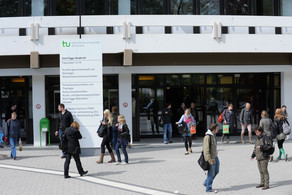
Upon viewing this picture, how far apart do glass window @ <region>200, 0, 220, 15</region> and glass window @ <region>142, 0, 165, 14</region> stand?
1839 millimetres

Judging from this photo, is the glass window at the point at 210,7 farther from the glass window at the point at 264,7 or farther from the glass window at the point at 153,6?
the glass window at the point at 264,7

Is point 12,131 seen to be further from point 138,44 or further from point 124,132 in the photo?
point 138,44

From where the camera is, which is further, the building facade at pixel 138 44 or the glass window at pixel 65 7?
the glass window at pixel 65 7

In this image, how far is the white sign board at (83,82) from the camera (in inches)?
552

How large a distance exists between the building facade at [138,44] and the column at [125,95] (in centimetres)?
4

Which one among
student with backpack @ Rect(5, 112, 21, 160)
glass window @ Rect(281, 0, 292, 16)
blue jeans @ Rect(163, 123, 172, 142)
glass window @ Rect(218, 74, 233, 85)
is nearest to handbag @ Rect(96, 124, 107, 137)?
student with backpack @ Rect(5, 112, 21, 160)

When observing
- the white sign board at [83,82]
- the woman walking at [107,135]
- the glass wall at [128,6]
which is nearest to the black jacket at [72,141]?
the woman walking at [107,135]

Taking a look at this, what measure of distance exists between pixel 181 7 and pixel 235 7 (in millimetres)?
2532

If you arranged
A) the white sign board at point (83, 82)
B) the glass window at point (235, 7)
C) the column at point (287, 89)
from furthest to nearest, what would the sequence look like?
the column at point (287, 89) < the glass window at point (235, 7) < the white sign board at point (83, 82)

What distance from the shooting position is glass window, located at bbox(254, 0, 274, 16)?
61.5 ft

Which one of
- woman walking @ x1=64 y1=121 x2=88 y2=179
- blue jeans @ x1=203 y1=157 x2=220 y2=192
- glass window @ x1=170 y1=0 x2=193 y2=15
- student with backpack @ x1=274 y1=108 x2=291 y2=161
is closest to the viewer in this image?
blue jeans @ x1=203 y1=157 x2=220 y2=192

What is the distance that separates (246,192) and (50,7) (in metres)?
12.2

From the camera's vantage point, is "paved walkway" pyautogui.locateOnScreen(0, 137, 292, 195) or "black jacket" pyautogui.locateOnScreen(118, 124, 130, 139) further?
"black jacket" pyautogui.locateOnScreen(118, 124, 130, 139)

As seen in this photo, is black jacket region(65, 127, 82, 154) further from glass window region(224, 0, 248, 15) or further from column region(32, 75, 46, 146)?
glass window region(224, 0, 248, 15)
